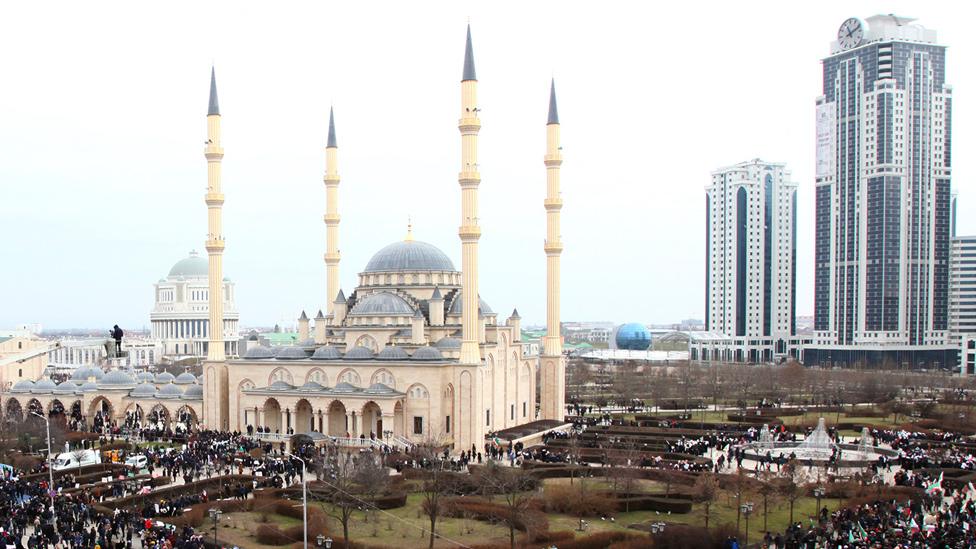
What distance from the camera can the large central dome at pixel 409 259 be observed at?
49844 mm

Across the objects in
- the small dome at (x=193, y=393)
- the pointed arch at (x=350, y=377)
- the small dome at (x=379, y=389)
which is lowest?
the small dome at (x=193, y=393)

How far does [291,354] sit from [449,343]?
809cm

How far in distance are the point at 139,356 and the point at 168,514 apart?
298ft

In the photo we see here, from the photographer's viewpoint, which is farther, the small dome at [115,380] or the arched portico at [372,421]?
the small dome at [115,380]

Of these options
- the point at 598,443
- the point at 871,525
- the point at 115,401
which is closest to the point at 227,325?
the point at 115,401

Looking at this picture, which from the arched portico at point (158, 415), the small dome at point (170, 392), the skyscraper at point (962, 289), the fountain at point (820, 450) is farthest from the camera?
the skyscraper at point (962, 289)

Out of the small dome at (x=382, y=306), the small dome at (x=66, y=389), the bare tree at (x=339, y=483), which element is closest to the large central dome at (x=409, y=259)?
the small dome at (x=382, y=306)

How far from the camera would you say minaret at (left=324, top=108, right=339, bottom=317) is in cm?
5358

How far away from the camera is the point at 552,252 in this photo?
162 feet

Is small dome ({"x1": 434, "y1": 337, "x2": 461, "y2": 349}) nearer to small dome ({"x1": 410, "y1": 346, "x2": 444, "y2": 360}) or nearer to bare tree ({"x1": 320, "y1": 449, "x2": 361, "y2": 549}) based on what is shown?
small dome ({"x1": 410, "y1": 346, "x2": 444, "y2": 360})

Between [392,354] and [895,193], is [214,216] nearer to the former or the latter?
[392,354]

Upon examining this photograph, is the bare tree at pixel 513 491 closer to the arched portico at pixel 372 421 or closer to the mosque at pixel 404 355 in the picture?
the mosque at pixel 404 355

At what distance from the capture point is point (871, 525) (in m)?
23.8

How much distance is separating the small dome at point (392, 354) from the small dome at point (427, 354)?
0.51 meters
